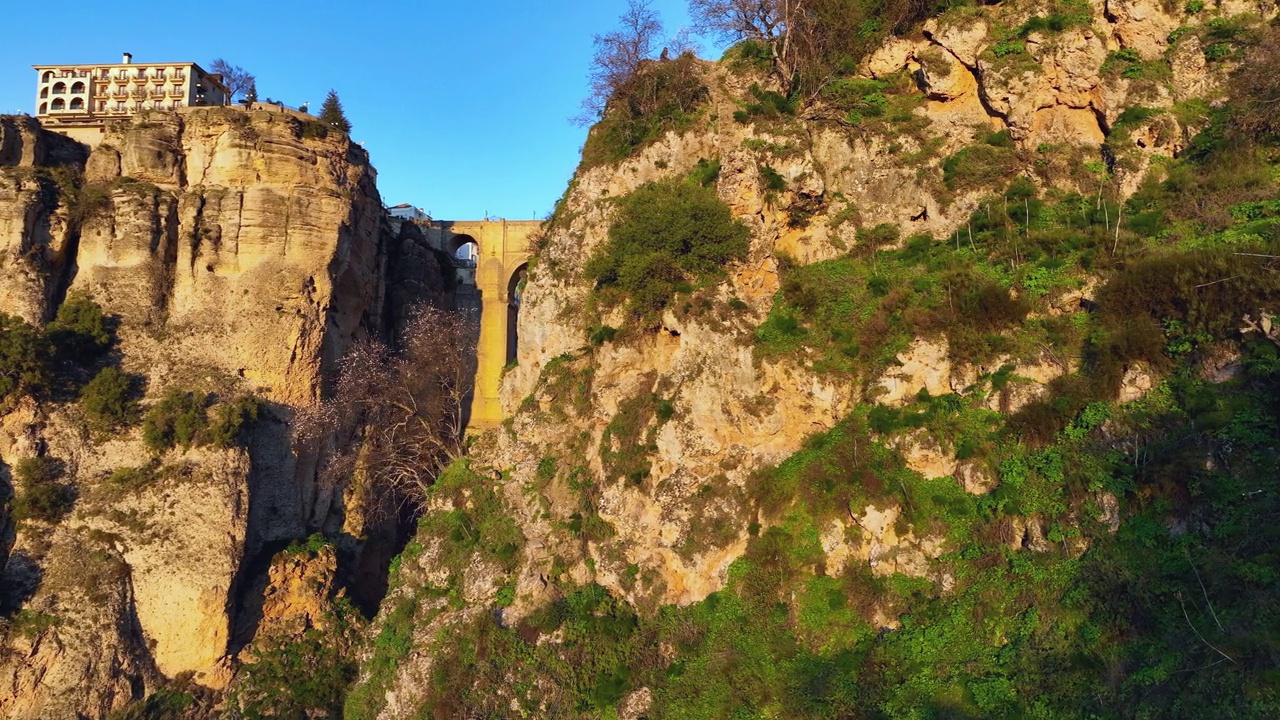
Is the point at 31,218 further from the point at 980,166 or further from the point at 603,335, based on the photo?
the point at 980,166

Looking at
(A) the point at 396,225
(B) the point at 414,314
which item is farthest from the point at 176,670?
(A) the point at 396,225

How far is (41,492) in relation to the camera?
19.4 metres

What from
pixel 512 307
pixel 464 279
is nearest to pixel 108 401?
pixel 512 307

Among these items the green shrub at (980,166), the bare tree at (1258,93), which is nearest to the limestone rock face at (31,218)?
the green shrub at (980,166)

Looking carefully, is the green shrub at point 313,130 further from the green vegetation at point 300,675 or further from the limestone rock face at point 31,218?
the green vegetation at point 300,675

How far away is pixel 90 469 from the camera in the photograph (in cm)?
2041

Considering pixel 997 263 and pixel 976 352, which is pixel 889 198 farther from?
pixel 976 352

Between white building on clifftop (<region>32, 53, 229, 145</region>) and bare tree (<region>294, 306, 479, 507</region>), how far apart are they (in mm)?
18907

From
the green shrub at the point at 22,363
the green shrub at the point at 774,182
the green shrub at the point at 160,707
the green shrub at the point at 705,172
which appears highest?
the green shrub at the point at 705,172

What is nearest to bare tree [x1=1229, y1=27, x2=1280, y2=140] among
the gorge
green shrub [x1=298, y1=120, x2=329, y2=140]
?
the gorge

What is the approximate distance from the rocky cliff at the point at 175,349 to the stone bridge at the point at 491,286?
14.2 feet

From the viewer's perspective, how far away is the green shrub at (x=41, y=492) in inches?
759

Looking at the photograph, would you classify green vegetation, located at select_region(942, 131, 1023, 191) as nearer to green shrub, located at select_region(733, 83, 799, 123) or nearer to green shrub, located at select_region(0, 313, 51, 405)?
green shrub, located at select_region(733, 83, 799, 123)

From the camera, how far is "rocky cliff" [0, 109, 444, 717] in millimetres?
18562
